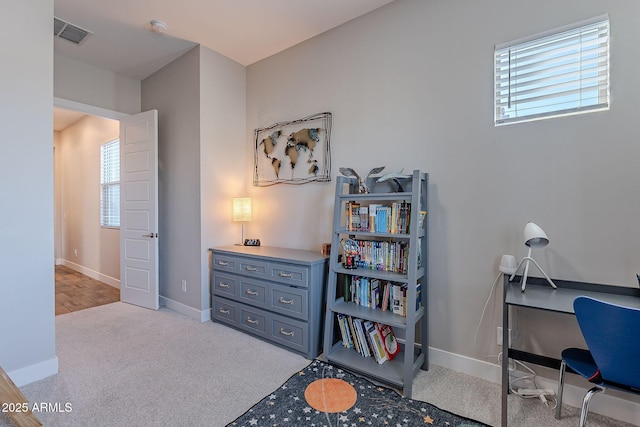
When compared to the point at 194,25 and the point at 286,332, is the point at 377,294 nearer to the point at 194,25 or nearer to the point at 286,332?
the point at 286,332

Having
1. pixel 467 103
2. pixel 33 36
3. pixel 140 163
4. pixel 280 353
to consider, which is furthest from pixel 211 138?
pixel 467 103

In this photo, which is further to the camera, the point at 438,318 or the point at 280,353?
the point at 280,353

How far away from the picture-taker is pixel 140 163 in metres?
3.43

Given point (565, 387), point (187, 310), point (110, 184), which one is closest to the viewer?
point (565, 387)

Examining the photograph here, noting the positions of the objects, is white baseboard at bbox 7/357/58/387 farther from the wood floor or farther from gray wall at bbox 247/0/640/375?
gray wall at bbox 247/0/640/375

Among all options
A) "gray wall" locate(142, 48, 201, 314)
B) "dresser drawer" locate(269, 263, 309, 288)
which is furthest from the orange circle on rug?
"gray wall" locate(142, 48, 201, 314)

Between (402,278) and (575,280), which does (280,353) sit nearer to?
(402,278)

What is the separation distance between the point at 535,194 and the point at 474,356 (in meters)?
1.19

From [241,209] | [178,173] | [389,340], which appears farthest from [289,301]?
[178,173]

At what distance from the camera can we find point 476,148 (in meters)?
2.04

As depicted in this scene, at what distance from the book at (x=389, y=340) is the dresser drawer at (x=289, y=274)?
0.66m

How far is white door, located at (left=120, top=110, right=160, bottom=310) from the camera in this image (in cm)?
330

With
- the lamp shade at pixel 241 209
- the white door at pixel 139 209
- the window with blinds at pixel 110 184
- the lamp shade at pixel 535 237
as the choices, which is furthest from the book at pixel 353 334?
the window with blinds at pixel 110 184

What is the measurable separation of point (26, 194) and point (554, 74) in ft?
11.6
